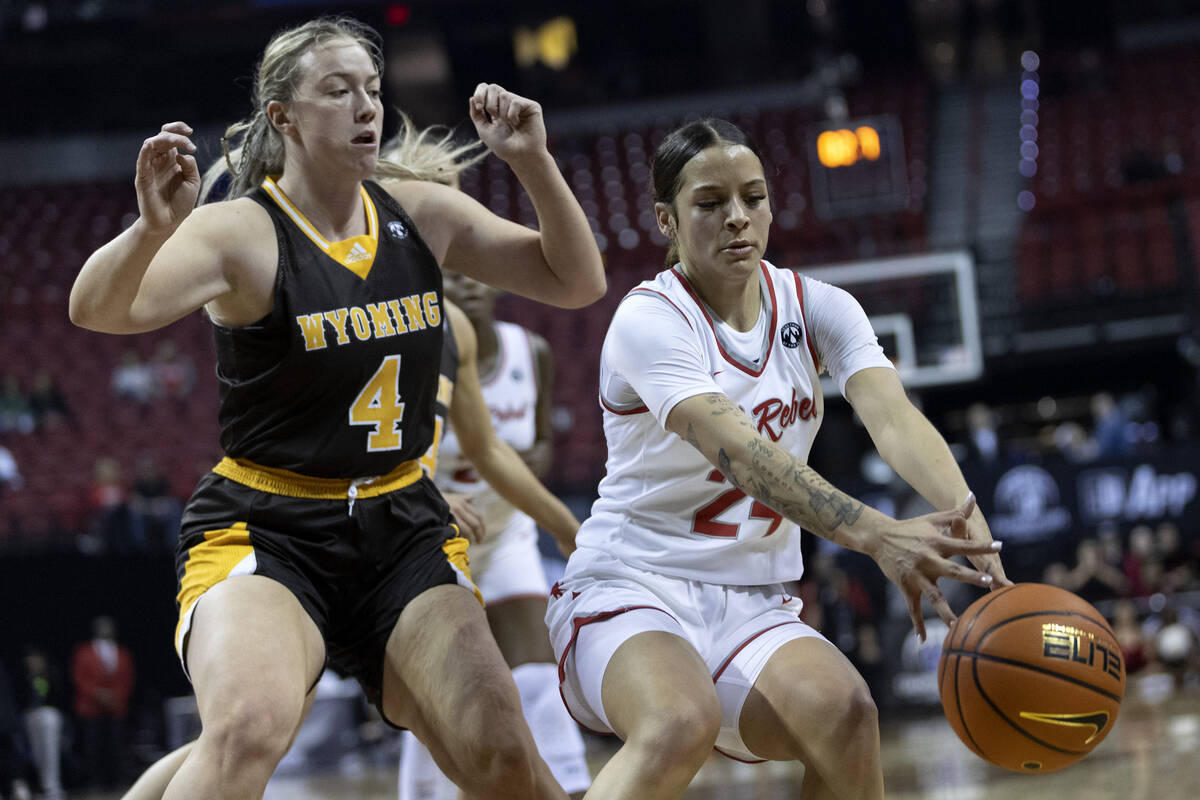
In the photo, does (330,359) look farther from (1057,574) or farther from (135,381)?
(135,381)

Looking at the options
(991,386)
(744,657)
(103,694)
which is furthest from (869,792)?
(991,386)

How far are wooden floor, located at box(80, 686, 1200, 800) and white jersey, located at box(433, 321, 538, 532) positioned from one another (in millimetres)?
2017

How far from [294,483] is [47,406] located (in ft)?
38.9

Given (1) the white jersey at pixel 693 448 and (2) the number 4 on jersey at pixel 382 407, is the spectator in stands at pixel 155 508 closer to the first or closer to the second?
(2) the number 4 on jersey at pixel 382 407

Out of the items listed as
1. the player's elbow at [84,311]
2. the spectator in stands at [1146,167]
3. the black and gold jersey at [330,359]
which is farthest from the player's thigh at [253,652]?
the spectator in stands at [1146,167]

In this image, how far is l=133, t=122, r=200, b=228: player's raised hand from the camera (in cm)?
257

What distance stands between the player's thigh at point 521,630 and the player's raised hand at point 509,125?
2.09 metres

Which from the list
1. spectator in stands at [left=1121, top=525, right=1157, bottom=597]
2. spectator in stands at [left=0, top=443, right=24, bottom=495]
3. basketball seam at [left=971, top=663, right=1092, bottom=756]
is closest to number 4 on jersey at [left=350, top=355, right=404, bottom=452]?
basketball seam at [left=971, top=663, right=1092, bottom=756]

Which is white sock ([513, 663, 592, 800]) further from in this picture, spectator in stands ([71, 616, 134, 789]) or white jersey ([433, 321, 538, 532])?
spectator in stands ([71, 616, 134, 789])

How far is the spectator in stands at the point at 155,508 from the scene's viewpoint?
408 inches

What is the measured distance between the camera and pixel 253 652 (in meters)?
2.69

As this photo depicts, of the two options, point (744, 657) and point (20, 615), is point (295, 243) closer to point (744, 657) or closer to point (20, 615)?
point (744, 657)

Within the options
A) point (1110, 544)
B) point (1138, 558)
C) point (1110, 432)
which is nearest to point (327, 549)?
point (1110, 544)

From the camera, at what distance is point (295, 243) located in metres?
3.07
